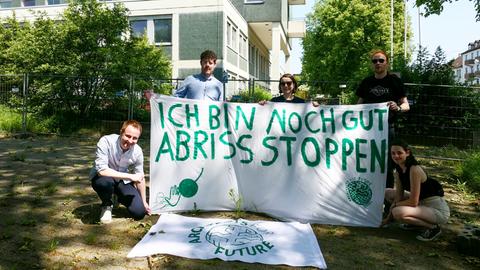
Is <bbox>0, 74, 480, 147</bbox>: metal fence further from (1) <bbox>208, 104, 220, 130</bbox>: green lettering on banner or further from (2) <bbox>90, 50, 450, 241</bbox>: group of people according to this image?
(1) <bbox>208, 104, 220, 130</bbox>: green lettering on banner

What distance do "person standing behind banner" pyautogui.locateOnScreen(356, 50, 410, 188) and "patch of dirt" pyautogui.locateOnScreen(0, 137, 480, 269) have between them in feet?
3.92

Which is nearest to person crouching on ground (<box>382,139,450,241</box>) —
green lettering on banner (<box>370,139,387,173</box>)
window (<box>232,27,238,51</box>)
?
green lettering on banner (<box>370,139,387,173</box>)

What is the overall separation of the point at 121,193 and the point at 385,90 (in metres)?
3.19

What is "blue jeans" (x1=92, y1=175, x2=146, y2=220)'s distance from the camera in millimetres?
4453

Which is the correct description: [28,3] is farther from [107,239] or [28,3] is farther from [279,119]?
[107,239]

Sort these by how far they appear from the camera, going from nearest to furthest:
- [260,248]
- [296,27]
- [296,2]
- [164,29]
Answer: [260,248]
[164,29]
[296,27]
[296,2]

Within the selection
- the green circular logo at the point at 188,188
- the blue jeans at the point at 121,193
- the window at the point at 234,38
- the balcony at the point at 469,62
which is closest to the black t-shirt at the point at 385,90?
the green circular logo at the point at 188,188

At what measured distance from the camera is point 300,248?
12.8ft

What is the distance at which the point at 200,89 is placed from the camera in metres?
5.29

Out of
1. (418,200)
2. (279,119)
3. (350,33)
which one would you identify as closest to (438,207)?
(418,200)

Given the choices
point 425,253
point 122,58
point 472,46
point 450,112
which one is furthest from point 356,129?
point 472,46

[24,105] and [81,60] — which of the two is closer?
[24,105]

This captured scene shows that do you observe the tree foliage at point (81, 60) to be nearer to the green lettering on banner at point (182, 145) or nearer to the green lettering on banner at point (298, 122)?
the green lettering on banner at point (182, 145)

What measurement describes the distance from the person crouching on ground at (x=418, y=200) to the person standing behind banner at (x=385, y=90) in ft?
2.15
